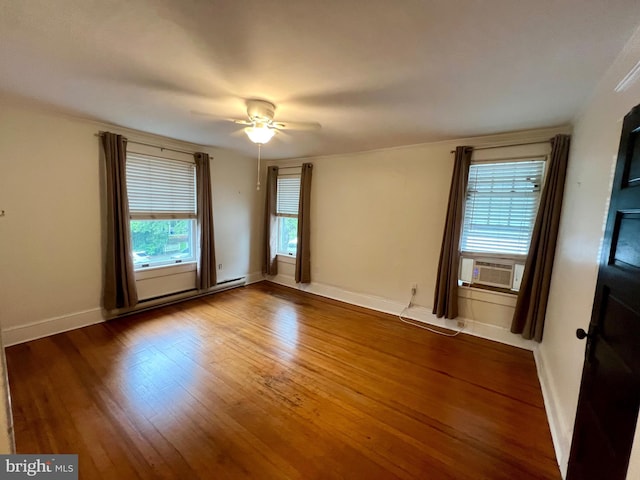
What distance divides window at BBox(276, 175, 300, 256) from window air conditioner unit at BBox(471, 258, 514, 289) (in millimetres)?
2920

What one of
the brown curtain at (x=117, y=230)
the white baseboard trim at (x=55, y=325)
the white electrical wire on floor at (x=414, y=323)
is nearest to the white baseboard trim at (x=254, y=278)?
the white baseboard trim at (x=55, y=325)

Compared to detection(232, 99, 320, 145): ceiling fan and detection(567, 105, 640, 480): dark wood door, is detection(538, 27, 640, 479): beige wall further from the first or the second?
detection(232, 99, 320, 145): ceiling fan

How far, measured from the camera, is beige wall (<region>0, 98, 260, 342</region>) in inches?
107

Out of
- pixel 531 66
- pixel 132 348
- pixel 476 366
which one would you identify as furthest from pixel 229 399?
pixel 531 66

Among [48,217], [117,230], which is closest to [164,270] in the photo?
[117,230]

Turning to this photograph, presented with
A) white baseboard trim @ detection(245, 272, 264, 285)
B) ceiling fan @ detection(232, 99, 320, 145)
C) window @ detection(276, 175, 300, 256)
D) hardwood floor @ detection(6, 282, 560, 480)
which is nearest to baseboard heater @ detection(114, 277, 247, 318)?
white baseboard trim @ detection(245, 272, 264, 285)

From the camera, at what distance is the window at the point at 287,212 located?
198 inches

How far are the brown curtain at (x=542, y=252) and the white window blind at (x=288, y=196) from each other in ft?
11.5

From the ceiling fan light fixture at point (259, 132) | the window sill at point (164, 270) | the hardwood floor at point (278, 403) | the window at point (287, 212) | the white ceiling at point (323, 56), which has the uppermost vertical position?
the white ceiling at point (323, 56)

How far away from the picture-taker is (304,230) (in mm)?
4750

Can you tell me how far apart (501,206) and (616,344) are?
2.37 meters

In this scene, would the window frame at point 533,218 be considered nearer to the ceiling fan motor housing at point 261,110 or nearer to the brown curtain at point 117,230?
the ceiling fan motor housing at point 261,110

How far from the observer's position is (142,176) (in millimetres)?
3662

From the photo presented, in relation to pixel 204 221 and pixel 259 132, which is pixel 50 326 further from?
pixel 259 132
